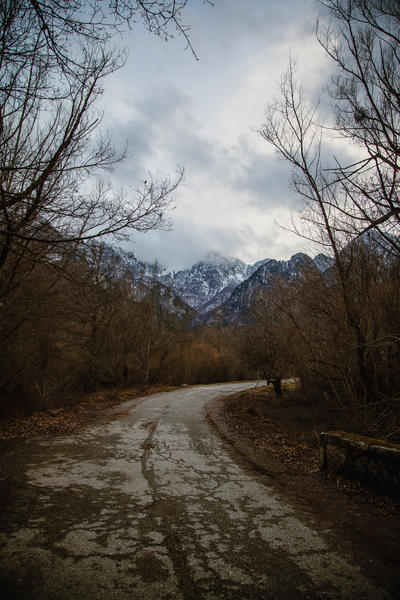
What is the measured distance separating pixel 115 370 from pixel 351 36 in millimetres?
19882

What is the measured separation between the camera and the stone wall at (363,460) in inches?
159

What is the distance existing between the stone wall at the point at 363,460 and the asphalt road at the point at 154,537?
129cm

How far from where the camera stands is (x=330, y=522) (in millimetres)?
3391

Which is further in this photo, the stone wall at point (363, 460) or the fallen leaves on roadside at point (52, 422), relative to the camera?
the fallen leaves on roadside at point (52, 422)

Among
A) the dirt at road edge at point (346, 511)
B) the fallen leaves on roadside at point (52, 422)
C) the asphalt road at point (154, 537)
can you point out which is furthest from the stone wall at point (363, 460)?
the fallen leaves on roadside at point (52, 422)

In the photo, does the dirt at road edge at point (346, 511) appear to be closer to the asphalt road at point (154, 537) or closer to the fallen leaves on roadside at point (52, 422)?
the asphalt road at point (154, 537)

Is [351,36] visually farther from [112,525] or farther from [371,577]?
[112,525]

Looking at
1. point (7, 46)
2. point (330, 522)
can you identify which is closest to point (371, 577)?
point (330, 522)

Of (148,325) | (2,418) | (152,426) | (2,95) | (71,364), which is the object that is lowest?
(152,426)

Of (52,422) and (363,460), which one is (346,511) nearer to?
(363,460)

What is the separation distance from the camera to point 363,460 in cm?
440

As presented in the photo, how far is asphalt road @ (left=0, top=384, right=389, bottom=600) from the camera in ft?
7.17

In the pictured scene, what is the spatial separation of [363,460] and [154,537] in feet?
11.2

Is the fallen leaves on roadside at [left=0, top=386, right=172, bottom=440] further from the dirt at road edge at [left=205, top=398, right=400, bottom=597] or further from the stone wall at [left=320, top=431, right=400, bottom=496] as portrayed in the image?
the stone wall at [left=320, top=431, right=400, bottom=496]
